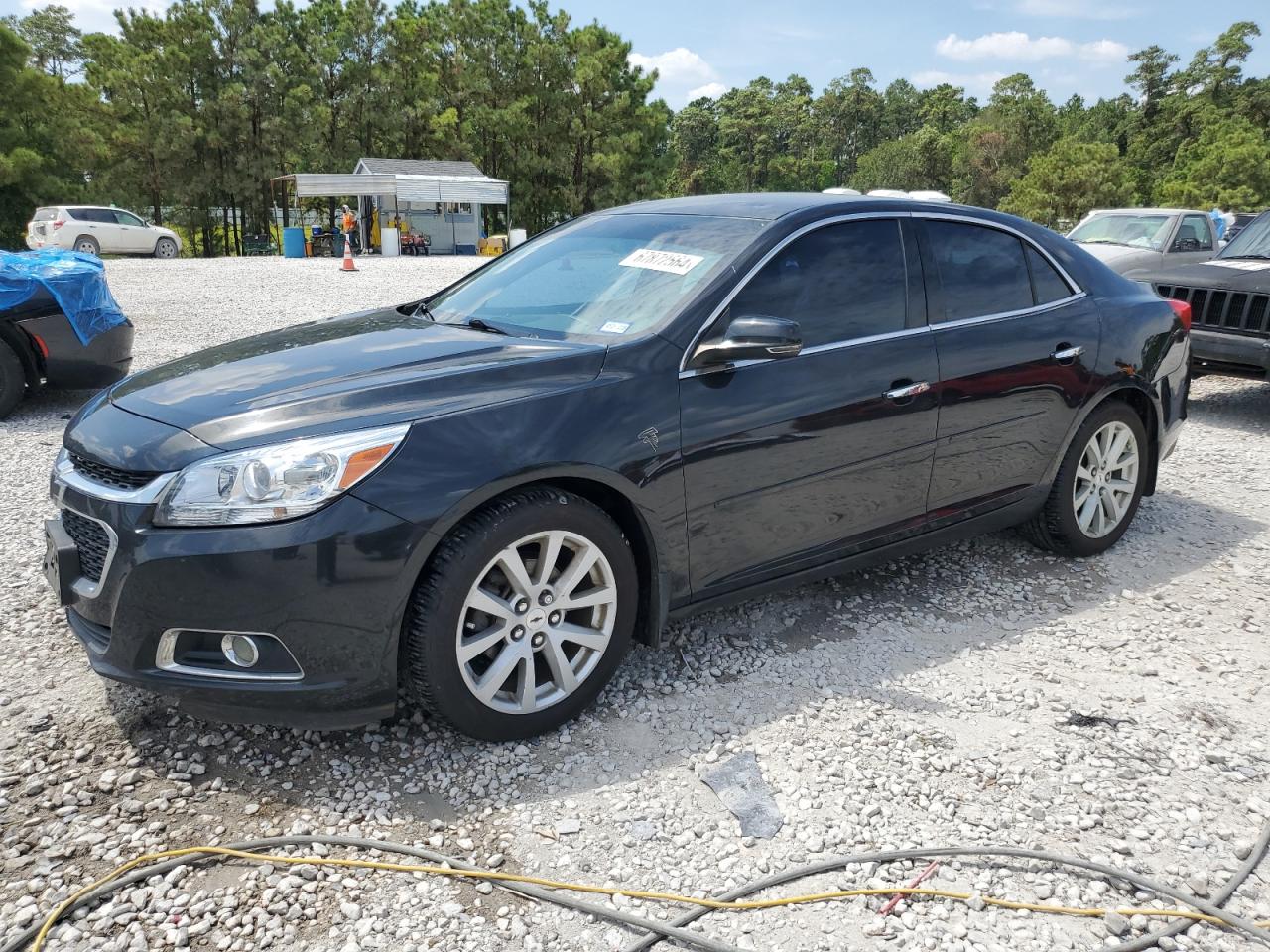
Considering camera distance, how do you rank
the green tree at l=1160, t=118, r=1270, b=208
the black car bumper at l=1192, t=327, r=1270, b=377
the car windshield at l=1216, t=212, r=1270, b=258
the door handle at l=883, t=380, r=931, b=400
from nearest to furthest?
1. the door handle at l=883, t=380, r=931, b=400
2. the black car bumper at l=1192, t=327, r=1270, b=377
3. the car windshield at l=1216, t=212, r=1270, b=258
4. the green tree at l=1160, t=118, r=1270, b=208

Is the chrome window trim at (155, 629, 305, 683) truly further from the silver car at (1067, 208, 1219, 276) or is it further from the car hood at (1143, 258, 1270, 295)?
the silver car at (1067, 208, 1219, 276)

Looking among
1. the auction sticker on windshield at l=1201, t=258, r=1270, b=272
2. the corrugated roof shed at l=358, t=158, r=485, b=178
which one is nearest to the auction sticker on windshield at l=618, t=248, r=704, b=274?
the auction sticker on windshield at l=1201, t=258, r=1270, b=272

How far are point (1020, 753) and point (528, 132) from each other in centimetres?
4850

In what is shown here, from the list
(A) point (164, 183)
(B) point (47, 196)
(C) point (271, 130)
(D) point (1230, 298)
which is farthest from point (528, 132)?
(D) point (1230, 298)

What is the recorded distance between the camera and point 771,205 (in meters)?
3.74

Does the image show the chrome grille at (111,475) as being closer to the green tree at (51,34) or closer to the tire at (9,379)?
the tire at (9,379)

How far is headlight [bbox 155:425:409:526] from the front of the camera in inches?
101

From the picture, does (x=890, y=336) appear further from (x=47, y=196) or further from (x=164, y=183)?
(x=164, y=183)

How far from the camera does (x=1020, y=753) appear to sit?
3.05m

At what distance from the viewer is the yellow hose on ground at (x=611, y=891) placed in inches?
93.0

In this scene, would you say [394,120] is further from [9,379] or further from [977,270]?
[977,270]

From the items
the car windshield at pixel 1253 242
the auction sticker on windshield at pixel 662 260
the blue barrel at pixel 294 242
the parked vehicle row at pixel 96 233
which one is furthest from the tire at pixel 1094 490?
the blue barrel at pixel 294 242

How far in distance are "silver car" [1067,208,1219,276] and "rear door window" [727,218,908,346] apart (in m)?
9.98

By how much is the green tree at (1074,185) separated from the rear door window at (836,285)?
3970 centimetres
